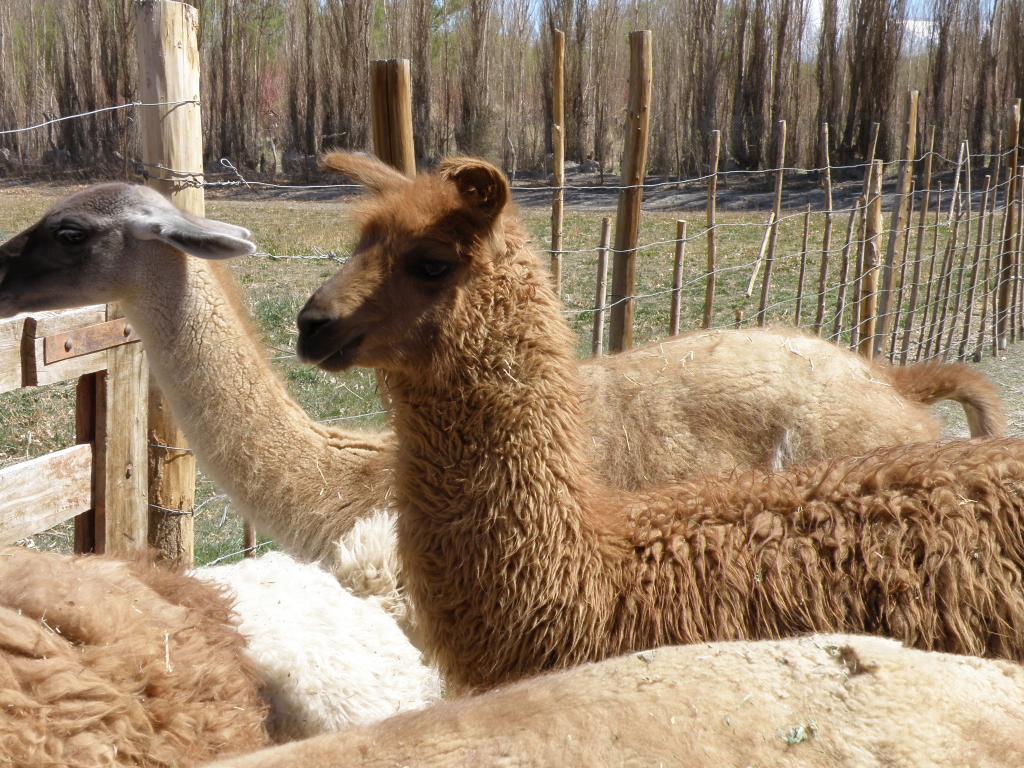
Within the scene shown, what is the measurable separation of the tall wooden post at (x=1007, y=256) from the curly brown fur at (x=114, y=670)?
35.3 ft

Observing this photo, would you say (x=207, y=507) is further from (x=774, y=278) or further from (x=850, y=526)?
(x=774, y=278)

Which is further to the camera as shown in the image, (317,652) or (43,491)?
(43,491)

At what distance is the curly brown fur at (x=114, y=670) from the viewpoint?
187cm

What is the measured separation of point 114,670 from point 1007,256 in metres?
12.0

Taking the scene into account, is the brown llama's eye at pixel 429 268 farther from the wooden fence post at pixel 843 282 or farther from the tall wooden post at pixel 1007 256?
the tall wooden post at pixel 1007 256

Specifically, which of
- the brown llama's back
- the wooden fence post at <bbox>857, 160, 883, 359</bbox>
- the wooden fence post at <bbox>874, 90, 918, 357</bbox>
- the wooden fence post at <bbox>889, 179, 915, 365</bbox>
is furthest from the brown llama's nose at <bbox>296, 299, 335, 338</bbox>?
the wooden fence post at <bbox>889, 179, 915, 365</bbox>

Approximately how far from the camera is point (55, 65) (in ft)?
90.3

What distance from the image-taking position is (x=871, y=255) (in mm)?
8094

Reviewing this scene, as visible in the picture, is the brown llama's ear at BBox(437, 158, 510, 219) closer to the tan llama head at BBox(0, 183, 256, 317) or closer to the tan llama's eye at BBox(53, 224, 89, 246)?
the tan llama head at BBox(0, 183, 256, 317)

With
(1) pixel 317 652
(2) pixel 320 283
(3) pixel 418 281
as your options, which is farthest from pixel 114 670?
(2) pixel 320 283

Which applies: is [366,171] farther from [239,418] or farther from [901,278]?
[901,278]

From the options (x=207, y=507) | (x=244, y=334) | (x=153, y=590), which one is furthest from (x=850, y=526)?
(x=207, y=507)

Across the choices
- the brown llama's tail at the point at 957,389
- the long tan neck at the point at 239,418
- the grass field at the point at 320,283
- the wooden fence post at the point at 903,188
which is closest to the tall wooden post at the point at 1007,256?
the grass field at the point at 320,283

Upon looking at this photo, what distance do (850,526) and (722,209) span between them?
21.1 meters
